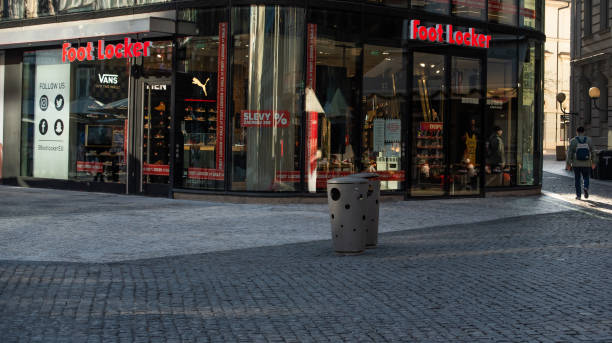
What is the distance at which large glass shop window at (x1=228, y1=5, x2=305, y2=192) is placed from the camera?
670 inches

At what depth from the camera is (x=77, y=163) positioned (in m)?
20.4

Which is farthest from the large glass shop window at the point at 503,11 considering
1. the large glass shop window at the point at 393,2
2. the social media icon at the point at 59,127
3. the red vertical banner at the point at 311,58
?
the social media icon at the point at 59,127

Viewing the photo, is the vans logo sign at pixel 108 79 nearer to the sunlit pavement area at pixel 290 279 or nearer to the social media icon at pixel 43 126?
the social media icon at pixel 43 126

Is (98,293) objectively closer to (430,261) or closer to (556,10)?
(430,261)

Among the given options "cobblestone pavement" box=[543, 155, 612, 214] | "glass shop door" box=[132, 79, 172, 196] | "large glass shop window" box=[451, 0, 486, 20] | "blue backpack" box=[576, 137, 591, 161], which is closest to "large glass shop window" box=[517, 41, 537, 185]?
"cobblestone pavement" box=[543, 155, 612, 214]

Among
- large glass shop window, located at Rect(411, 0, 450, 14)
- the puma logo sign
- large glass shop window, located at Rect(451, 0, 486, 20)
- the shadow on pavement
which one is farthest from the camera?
large glass shop window, located at Rect(451, 0, 486, 20)

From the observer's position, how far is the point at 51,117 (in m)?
21.2

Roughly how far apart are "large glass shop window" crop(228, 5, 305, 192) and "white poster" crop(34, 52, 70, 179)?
20.0 feet

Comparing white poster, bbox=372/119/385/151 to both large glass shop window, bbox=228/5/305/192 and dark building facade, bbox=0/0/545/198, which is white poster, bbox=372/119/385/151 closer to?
dark building facade, bbox=0/0/545/198

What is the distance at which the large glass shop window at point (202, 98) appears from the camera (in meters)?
17.3

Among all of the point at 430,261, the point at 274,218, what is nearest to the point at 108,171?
the point at 274,218

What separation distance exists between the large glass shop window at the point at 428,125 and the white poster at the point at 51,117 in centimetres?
933

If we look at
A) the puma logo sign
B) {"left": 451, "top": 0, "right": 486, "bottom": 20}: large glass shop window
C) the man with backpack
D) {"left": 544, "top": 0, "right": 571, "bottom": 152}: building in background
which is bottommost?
the man with backpack

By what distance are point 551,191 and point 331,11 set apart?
974 cm
